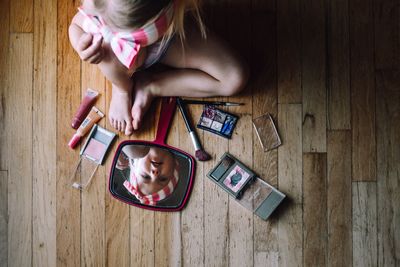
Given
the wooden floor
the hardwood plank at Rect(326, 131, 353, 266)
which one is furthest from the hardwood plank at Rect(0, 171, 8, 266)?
the hardwood plank at Rect(326, 131, 353, 266)

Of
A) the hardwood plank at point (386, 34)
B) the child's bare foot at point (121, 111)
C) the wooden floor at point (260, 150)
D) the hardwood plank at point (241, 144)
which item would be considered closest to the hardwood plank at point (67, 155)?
the wooden floor at point (260, 150)

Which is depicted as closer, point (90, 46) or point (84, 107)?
point (90, 46)

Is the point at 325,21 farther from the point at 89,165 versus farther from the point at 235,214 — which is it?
the point at 89,165

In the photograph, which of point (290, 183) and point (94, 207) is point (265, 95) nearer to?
point (290, 183)

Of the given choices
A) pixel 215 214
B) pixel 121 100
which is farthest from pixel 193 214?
pixel 121 100

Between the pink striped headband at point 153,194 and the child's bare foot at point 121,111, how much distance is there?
0.14 metres

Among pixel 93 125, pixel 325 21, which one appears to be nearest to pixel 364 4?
pixel 325 21

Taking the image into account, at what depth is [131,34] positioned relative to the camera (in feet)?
2.93

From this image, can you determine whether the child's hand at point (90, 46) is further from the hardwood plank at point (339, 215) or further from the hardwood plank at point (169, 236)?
the hardwood plank at point (339, 215)

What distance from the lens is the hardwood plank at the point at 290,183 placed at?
1240 millimetres

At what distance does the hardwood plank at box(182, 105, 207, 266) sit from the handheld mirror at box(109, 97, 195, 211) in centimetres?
2

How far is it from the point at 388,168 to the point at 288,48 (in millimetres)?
467

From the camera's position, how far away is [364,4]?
124cm

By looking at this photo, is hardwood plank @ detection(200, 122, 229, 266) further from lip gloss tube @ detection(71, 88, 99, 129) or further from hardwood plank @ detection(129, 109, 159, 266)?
lip gloss tube @ detection(71, 88, 99, 129)
